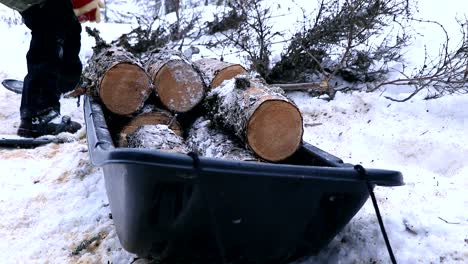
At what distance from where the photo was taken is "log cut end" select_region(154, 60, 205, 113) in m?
3.00

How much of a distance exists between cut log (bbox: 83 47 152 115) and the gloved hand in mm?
945

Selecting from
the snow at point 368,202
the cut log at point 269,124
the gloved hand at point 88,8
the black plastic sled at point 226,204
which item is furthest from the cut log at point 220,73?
the black plastic sled at point 226,204

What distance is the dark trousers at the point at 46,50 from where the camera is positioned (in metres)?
3.79

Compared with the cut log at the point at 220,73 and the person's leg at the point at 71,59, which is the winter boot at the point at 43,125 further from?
the cut log at the point at 220,73

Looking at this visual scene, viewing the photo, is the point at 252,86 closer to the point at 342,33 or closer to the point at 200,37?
the point at 342,33

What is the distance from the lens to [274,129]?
2.29 m

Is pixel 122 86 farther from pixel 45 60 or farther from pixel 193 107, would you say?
pixel 45 60

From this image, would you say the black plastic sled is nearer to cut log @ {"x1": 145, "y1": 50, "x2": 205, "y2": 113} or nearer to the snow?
the snow

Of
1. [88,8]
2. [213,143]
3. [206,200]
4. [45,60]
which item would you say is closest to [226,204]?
[206,200]

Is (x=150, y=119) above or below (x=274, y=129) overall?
below

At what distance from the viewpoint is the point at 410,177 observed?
9.39 feet

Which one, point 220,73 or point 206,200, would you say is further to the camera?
point 220,73

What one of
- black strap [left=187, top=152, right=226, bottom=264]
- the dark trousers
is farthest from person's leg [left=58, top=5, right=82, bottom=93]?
black strap [left=187, top=152, right=226, bottom=264]

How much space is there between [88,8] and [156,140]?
172 centimetres
